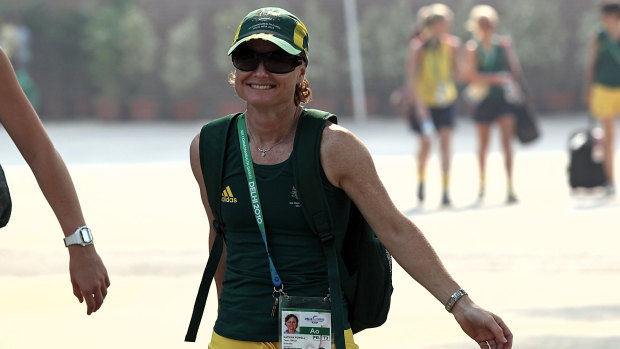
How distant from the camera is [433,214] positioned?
492 inches

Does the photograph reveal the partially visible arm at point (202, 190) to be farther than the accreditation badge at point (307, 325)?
Yes

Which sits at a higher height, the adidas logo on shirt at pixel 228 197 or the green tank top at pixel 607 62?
the adidas logo on shirt at pixel 228 197

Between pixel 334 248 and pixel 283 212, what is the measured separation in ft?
0.55

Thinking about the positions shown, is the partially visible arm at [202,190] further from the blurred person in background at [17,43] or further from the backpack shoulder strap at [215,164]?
the blurred person in background at [17,43]

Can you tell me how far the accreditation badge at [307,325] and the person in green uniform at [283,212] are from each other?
30 millimetres

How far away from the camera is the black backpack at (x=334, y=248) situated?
12.3ft

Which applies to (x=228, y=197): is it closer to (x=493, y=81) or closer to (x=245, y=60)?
(x=245, y=60)

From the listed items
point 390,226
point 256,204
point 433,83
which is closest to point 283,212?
point 256,204

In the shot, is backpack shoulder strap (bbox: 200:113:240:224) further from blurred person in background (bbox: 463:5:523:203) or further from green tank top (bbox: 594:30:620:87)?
green tank top (bbox: 594:30:620:87)

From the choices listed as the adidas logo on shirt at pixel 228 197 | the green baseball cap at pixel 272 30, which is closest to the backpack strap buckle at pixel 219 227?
the adidas logo on shirt at pixel 228 197

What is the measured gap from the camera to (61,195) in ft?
12.3

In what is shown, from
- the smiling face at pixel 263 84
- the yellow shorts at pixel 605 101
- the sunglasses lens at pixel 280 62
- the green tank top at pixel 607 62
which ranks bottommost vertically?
the yellow shorts at pixel 605 101

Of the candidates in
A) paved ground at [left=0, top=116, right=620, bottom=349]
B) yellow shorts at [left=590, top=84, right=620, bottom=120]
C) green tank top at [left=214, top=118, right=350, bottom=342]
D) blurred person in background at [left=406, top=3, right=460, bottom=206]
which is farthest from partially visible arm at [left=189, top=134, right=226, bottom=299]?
yellow shorts at [left=590, top=84, right=620, bottom=120]

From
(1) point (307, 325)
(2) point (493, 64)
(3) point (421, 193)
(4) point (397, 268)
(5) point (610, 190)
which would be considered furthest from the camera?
(5) point (610, 190)
